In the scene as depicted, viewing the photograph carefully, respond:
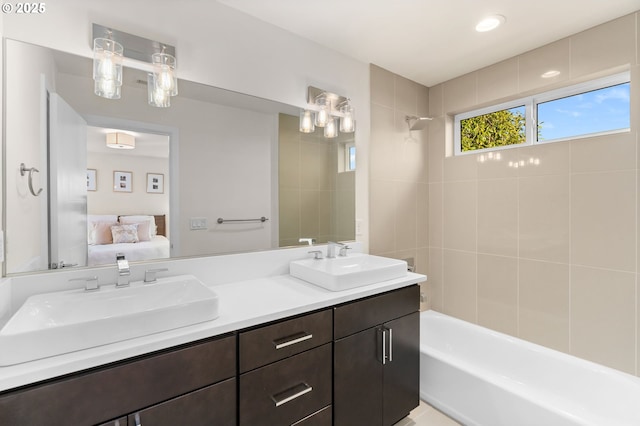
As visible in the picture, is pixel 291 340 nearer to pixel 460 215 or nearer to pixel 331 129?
pixel 331 129

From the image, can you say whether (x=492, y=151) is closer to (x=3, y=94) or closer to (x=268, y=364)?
(x=268, y=364)

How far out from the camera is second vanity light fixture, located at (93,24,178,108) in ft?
4.35

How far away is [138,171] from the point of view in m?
1.43

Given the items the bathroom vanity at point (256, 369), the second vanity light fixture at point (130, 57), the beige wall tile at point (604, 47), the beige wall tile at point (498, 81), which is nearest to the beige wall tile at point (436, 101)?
the beige wall tile at point (498, 81)

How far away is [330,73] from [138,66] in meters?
A: 1.23

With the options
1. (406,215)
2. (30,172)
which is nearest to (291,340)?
(30,172)

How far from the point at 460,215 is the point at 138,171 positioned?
2465 mm

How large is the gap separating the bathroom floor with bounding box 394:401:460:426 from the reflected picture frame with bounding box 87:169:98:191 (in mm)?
2141

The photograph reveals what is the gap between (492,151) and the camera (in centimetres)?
243

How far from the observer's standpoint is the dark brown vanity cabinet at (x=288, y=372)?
112 cm

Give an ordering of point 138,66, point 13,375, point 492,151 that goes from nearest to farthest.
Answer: point 13,375
point 138,66
point 492,151

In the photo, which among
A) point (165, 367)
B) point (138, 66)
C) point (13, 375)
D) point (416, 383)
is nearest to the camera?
point (13, 375)

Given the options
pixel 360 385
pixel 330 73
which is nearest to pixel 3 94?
pixel 330 73

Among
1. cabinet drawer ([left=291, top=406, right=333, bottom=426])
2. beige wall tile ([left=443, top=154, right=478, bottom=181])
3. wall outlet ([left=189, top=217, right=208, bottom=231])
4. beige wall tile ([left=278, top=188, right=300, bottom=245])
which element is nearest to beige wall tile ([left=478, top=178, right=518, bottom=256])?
beige wall tile ([left=443, top=154, right=478, bottom=181])
